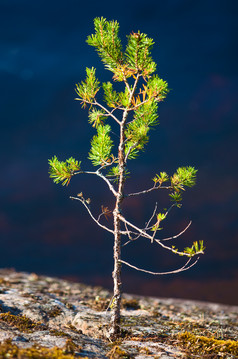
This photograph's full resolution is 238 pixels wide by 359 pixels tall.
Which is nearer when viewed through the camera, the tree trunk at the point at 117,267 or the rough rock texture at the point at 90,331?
the rough rock texture at the point at 90,331

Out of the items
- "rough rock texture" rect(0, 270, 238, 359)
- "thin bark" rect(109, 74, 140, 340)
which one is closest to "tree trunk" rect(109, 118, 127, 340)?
"thin bark" rect(109, 74, 140, 340)

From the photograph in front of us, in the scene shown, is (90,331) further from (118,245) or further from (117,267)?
(118,245)

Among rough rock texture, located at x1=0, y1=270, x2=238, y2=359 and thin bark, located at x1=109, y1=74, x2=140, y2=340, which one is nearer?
rough rock texture, located at x1=0, y1=270, x2=238, y2=359

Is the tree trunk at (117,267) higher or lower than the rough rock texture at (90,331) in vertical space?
higher

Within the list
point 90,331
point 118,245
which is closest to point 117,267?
point 118,245

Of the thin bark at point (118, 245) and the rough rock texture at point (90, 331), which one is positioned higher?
the thin bark at point (118, 245)

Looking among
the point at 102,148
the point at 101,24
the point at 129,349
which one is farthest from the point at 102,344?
the point at 101,24

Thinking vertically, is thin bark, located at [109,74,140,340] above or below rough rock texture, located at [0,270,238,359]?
above

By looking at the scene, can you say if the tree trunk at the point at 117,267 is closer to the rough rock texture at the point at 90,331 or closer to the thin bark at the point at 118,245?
the thin bark at the point at 118,245

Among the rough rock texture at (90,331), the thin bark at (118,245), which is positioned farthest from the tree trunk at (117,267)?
the rough rock texture at (90,331)

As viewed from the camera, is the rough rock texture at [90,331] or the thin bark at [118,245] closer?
the rough rock texture at [90,331]

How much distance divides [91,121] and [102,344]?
5.69m

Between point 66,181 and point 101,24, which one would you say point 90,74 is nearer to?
point 101,24

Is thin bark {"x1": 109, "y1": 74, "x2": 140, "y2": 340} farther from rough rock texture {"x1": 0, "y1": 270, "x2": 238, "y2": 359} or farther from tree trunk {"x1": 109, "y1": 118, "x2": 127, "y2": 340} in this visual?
rough rock texture {"x1": 0, "y1": 270, "x2": 238, "y2": 359}
